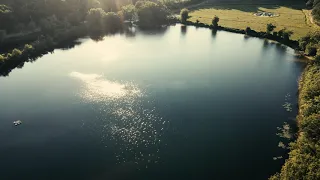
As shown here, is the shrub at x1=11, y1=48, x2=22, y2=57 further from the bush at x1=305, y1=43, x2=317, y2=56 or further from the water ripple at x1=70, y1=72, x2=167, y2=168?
the bush at x1=305, y1=43, x2=317, y2=56

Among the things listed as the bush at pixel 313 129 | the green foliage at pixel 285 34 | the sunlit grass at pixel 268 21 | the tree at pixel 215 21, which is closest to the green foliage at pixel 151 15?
the sunlit grass at pixel 268 21

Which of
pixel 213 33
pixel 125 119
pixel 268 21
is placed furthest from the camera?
pixel 268 21

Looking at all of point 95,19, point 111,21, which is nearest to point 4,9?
point 95,19

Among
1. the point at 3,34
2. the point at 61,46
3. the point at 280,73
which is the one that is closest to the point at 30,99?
the point at 61,46

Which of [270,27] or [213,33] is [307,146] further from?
[213,33]

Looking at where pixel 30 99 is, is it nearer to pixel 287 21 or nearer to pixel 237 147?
pixel 237 147

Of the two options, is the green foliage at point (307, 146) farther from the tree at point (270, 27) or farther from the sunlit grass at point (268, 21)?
the sunlit grass at point (268, 21)
